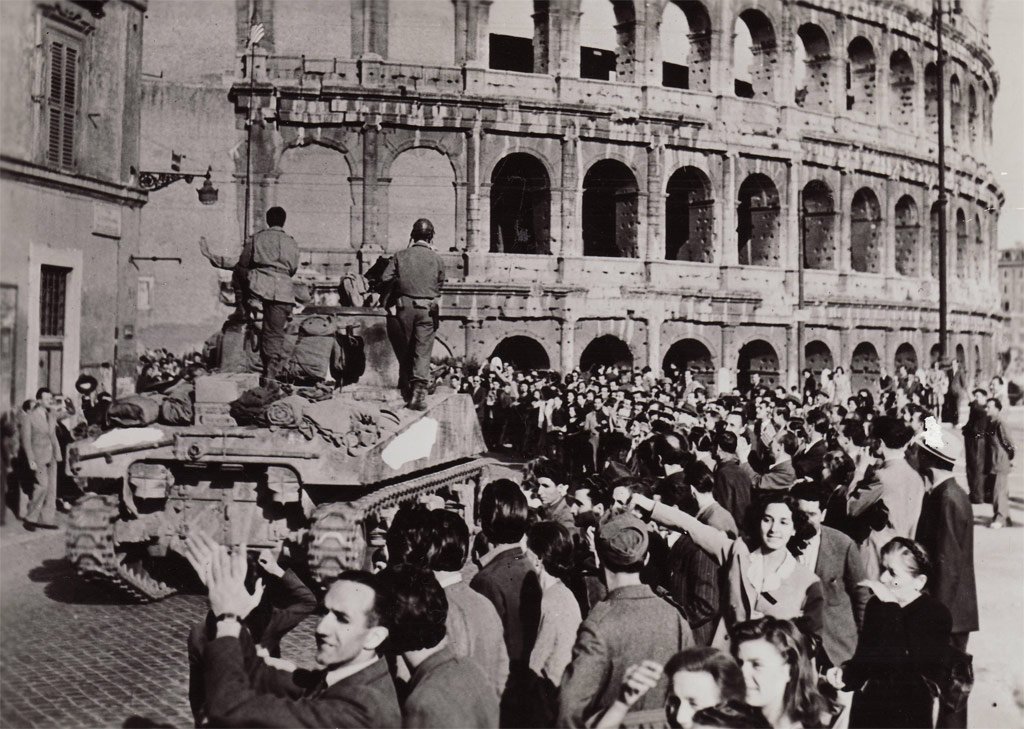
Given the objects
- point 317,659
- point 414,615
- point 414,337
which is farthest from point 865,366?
point 317,659

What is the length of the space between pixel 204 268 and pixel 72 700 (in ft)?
61.7

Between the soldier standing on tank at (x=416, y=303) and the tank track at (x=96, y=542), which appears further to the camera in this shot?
the soldier standing on tank at (x=416, y=303)

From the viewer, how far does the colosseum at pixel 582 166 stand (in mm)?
24312

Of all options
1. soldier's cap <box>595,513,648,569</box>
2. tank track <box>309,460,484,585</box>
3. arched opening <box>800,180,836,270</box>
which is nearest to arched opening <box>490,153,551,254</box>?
arched opening <box>800,180,836,270</box>

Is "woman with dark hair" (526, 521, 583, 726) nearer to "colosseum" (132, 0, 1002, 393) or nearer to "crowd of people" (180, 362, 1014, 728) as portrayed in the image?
"crowd of people" (180, 362, 1014, 728)

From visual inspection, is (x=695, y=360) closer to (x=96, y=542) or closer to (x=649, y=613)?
(x=96, y=542)

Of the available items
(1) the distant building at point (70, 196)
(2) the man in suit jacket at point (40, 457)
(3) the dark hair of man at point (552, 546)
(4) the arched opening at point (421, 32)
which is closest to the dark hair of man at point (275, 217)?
(2) the man in suit jacket at point (40, 457)

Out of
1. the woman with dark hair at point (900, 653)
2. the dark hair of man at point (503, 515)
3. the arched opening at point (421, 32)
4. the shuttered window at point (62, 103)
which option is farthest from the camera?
the arched opening at point (421, 32)

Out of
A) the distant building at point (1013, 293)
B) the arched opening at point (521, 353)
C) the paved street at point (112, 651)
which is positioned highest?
the distant building at point (1013, 293)

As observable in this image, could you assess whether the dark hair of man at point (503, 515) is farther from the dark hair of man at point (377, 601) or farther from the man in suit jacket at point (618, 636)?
the dark hair of man at point (377, 601)

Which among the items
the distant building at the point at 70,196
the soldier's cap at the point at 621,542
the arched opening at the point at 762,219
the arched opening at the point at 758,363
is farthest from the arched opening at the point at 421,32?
the soldier's cap at the point at 621,542

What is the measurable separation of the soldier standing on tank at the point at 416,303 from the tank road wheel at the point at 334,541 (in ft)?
8.10

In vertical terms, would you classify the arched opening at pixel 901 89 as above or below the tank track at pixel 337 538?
above

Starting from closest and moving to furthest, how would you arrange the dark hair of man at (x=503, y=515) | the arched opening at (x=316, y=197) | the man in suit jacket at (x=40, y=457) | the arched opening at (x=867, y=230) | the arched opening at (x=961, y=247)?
the dark hair of man at (x=503, y=515) → the man in suit jacket at (x=40, y=457) → the arched opening at (x=316, y=197) → the arched opening at (x=867, y=230) → the arched opening at (x=961, y=247)
